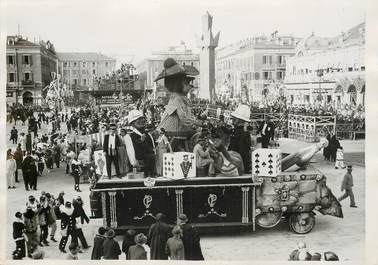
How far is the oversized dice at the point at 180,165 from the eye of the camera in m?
4.50

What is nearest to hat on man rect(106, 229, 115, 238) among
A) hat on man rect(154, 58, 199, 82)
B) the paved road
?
the paved road

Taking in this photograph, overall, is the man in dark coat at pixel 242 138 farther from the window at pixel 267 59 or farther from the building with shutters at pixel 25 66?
the building with shutters at pixel 25 66

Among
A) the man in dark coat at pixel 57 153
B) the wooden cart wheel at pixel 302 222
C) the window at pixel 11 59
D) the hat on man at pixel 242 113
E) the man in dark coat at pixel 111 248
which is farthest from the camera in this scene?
the man in dark coat at pixel 57 153

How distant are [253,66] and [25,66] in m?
2.49

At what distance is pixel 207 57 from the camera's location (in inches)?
201

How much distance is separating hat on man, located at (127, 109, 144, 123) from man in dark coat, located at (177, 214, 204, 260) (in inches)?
41.6

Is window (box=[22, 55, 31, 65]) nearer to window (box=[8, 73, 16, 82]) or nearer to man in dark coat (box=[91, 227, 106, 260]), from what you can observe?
window (box=[8, 73, 16, 82])

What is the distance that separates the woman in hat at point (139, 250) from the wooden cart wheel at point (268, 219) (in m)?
1.10

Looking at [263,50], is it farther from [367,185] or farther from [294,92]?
[367,185]

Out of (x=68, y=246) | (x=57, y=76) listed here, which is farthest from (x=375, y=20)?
(x=68, y=246)

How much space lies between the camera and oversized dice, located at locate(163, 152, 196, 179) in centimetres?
450

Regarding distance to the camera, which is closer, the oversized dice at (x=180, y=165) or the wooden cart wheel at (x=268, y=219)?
the oversized dice at (x=180, y=165)

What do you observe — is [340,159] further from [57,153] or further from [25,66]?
[25,66]

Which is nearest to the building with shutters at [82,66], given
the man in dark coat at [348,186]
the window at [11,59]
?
the window at [11,59]
